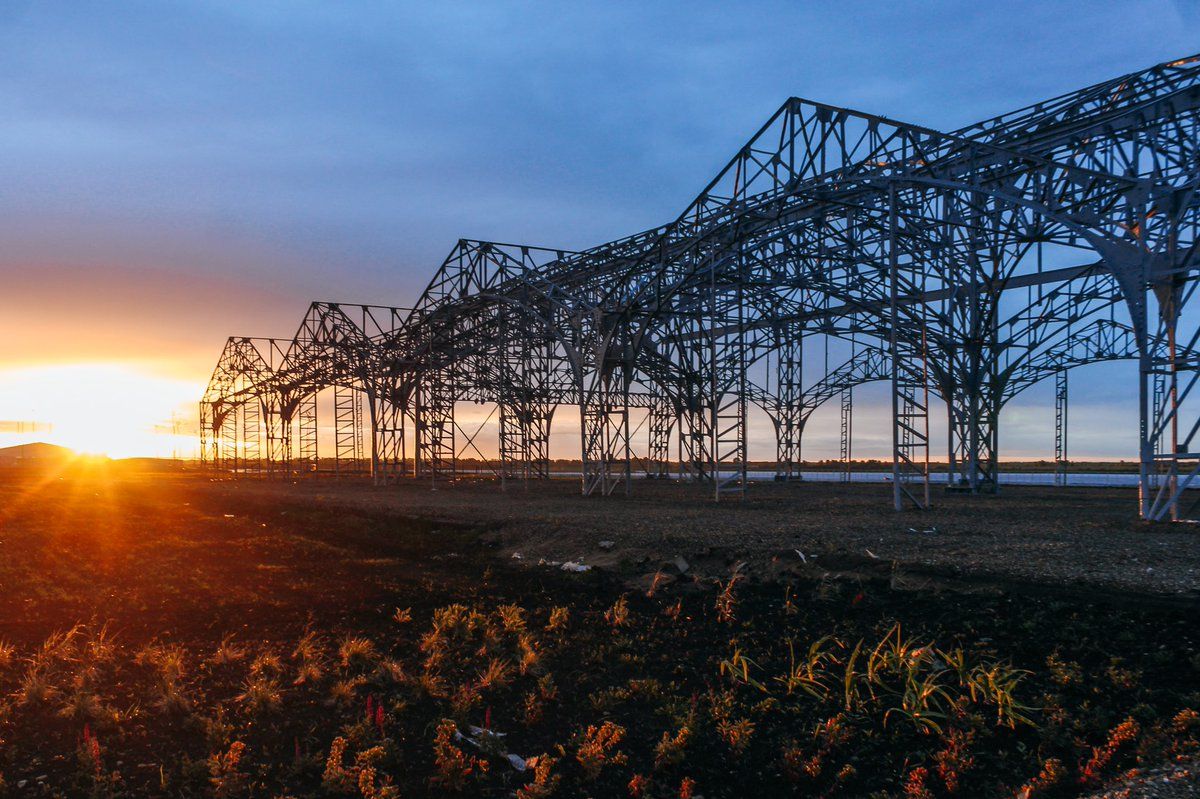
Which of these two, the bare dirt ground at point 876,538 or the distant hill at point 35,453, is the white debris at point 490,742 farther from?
the distant hill at point 35,453

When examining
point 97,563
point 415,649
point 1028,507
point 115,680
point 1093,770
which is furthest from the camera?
point 1028,507

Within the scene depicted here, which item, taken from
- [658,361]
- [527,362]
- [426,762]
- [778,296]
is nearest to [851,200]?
[778,296]

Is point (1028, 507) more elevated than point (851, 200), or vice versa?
point (851, 200)

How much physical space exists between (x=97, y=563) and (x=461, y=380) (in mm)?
32698

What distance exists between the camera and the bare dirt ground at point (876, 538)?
38.1 feet

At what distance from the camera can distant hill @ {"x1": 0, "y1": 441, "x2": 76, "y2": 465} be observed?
13132cm

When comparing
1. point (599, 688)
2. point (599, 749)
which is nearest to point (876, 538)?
point (599, 688)

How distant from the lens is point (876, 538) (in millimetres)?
15508

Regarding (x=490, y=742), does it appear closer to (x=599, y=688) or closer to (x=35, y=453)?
(x=599, y=688)

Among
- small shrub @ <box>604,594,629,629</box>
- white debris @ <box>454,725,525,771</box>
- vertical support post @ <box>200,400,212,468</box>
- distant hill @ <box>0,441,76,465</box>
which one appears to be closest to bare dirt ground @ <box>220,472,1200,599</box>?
small shrub @ <box>604,594,629,629</box>

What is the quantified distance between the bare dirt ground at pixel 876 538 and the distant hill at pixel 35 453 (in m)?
132

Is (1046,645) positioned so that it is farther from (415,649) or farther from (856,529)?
(856,529)

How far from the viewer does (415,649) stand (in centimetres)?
931

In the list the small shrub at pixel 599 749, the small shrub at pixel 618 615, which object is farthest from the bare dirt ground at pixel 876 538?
the small shrub at pixel 599 749
